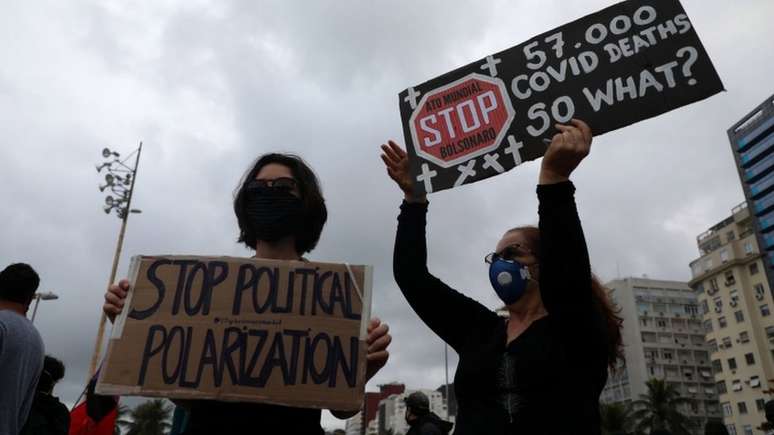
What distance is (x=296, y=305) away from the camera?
2057 mm

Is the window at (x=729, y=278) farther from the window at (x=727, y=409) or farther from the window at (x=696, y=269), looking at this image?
the window at (x=727, y=409)

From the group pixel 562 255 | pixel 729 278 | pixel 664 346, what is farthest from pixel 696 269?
pixel 562 255

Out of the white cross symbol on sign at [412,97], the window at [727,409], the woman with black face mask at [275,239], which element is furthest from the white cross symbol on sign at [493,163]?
the window at [727,409]

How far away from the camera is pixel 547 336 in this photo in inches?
84.4

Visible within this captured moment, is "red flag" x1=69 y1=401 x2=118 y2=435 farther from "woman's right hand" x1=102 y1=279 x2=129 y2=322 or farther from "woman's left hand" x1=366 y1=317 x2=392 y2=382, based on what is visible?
"woman's left hand" x1=366 y1=317 x2=392 y2=382

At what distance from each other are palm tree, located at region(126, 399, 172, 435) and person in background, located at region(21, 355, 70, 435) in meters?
55.0

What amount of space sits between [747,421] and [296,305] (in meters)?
64.6

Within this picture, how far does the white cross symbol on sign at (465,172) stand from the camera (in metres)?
2.69

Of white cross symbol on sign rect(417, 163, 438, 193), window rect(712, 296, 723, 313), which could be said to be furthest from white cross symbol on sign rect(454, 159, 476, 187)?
window rect(712, 296, 723, 313)

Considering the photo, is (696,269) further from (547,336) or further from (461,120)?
(547,336)

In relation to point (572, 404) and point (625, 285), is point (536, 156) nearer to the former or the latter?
point (572, 404)

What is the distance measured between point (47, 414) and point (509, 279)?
3052 millimetres

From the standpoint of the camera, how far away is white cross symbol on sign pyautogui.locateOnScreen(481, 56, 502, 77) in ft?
9.40

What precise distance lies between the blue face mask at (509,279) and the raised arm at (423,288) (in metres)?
0.29
